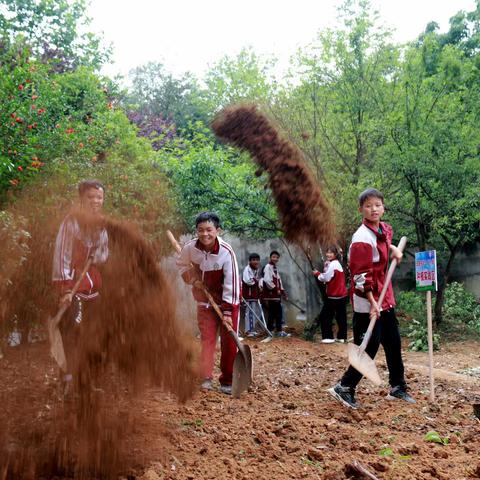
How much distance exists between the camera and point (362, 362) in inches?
201

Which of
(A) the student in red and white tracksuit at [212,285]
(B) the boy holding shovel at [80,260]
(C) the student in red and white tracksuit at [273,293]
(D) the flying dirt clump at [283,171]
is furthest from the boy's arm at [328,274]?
(B) the boy holding shovel at [80,260]

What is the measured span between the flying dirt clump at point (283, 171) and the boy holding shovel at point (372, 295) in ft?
2.12

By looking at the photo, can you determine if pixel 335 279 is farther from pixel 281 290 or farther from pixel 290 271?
pixel 290 271

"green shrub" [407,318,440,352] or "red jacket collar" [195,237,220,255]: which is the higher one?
"red jacket collar" [195,237,220,255]

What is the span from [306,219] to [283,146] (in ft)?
2.48

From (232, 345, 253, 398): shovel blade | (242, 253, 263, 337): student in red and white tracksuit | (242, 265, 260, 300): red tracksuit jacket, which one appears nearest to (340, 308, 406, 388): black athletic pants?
(232, 345, 253, 398): shovel blade

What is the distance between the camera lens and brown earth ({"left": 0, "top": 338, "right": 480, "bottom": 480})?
3443 millimetres

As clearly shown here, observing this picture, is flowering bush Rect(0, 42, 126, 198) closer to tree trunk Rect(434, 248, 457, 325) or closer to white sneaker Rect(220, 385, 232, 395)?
white sneaker Rect(220, 385, 232, 395)

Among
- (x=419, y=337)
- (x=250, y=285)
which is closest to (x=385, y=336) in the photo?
(x=419, y=337)

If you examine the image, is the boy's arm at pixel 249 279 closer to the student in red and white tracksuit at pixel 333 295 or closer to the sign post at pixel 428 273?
the student in red and white tracksuit at pixel 333 295

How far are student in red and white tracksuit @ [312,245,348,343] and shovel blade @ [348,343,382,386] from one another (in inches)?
227

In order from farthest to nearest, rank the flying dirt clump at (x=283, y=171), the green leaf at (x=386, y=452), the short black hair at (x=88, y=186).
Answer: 1. the flying dirt clump at (x=283, y=171)
2. the short black hair at (x=88, y=186)
3. the green leaf at (x=386, y=452)

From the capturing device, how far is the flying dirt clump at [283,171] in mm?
5879

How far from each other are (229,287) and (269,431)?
1.71 metres
